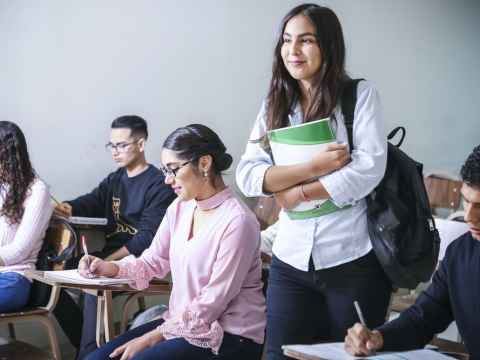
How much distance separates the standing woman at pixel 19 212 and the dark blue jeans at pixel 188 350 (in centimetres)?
94

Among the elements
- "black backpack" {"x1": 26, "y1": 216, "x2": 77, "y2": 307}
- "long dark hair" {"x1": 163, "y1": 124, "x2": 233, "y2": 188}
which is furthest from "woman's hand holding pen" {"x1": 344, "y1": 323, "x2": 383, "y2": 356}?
"black backpack" {"x1": 26, "y1": 216, "x2": 77, "y2": 307}

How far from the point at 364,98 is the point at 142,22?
2.39 metres

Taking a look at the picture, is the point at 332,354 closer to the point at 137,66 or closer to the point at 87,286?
the point at 87,286

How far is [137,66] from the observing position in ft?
12.0

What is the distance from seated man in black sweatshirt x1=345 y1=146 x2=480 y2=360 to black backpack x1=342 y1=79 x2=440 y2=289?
0.05m

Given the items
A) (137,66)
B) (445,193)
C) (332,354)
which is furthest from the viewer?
(445,193)

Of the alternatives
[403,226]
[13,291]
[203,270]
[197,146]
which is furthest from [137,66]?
[403,226]

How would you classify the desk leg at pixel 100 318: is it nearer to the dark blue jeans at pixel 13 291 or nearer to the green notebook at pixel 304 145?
the dark blue jeans at pixel 13 291

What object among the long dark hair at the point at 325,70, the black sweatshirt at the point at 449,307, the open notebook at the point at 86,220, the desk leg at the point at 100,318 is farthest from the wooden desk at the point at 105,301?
the black sweatshirt at the point at 449,307

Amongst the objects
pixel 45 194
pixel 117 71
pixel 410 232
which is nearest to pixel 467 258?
pixel 410 232

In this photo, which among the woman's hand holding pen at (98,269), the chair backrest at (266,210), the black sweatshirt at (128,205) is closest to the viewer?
the woman's hand holding pen at (98,269)

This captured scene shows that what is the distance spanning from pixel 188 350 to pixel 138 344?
178mm

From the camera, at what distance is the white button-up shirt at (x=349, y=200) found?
1477 millimetres

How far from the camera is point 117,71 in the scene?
141 inches
